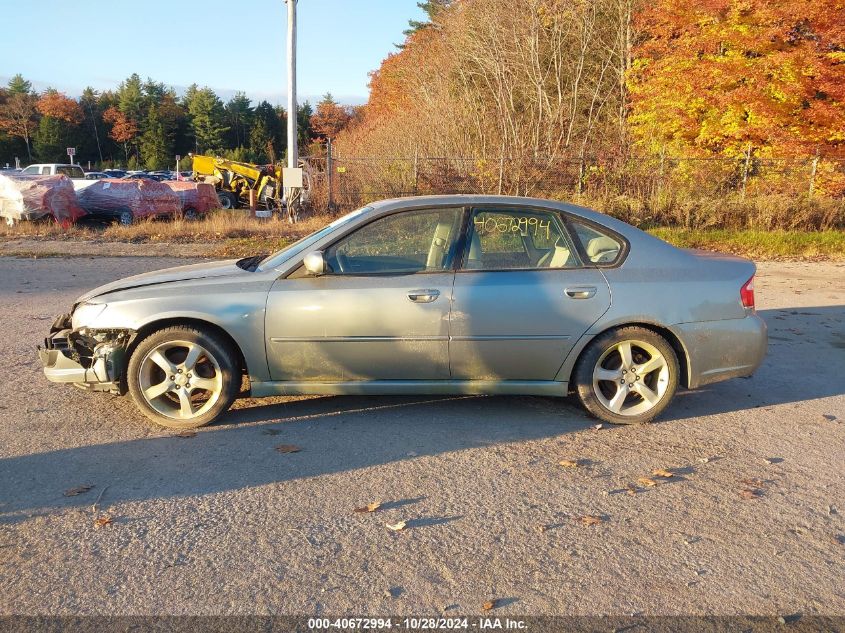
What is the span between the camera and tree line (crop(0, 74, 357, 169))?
253 ft

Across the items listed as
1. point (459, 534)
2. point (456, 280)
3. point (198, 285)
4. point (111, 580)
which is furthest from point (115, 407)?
point (459, 534)

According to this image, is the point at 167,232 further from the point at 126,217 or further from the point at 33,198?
the point at 33,198

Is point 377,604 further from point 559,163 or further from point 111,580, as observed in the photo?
point 559,163

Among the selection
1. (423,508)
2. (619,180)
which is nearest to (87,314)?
(423,508)

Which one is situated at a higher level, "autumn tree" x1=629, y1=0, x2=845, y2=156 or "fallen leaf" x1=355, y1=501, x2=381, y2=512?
"autumn tree" x1=629, y1=0, x2=845, y2=156

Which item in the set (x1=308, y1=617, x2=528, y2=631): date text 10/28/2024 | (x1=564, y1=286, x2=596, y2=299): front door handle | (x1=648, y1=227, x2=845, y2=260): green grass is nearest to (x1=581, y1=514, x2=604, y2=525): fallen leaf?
(x1=308, y1=617, x2=528, y2=631): date text 10/28/2024

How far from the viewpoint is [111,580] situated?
2.92 meters

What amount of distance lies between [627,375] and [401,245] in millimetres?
1875

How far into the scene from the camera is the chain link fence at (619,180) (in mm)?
17531

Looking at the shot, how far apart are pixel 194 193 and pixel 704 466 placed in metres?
19.6

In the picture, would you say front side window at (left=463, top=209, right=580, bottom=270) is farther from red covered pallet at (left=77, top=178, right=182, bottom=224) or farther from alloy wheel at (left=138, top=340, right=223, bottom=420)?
red covered pallet at (left=77, top=178, right=182, bottom=224)

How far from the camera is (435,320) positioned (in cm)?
463

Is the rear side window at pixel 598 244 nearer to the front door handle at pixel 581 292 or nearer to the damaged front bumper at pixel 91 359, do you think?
the front door handle at pixel 581 292

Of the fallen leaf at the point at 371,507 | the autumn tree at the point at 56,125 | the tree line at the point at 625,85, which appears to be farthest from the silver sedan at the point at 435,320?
the autumn tree at the point at 56,125
